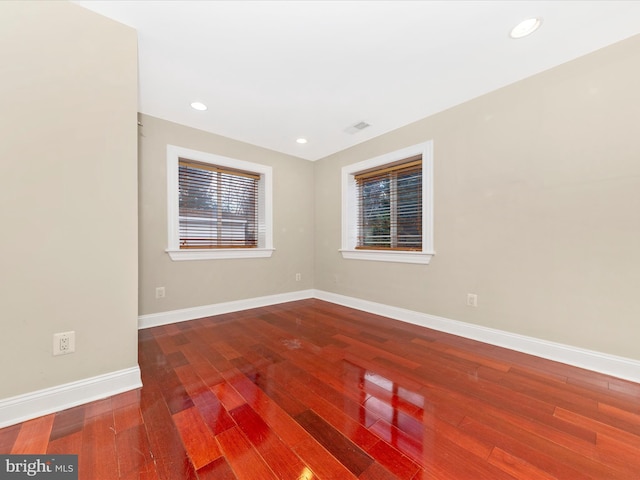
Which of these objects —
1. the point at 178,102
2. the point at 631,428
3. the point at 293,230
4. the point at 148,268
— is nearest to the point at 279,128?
the point at 178,102

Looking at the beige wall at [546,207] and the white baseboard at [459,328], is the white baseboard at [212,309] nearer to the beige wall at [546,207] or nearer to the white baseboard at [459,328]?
the white baseboard at [459,328]

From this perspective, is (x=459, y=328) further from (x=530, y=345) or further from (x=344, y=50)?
(x=344, y=50)

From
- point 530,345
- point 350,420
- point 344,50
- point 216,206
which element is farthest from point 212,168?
point 530,345

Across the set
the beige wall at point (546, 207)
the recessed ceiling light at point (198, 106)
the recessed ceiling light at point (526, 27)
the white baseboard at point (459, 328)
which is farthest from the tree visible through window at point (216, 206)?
the recessed ceiling light at point (526, 27)

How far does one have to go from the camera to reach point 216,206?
3432mm

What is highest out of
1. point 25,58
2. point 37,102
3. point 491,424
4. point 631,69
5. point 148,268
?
point 631,69

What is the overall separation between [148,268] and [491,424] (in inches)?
129

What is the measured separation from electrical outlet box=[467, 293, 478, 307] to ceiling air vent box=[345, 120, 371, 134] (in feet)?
7.29

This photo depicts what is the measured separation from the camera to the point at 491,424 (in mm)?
1389

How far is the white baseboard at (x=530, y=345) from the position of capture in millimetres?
1847

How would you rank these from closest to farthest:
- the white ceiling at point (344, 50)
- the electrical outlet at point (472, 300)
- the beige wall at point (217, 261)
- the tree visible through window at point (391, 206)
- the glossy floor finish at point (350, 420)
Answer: the glossy floor finish at point (350, 420), the white ceiling at point (344, 50), the electrical outlet at point (472, 300), the beige wall at point (217, 261), the tree visible through window at point (391, 206)

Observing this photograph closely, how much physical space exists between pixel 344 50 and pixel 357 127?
4.18 feet

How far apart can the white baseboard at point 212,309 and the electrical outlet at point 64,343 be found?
1361 mm

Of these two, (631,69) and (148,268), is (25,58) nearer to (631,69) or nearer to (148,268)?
(148,268)
